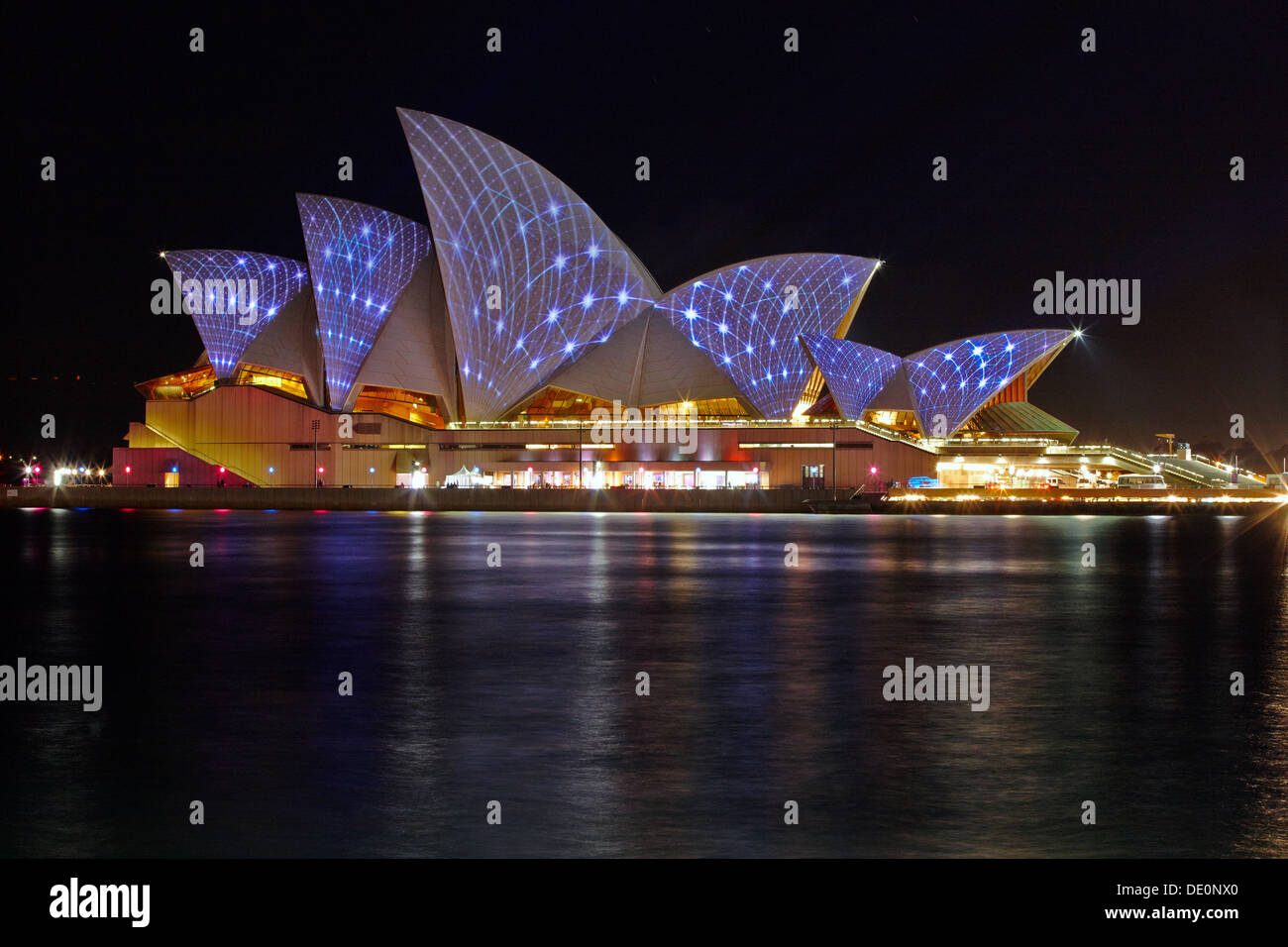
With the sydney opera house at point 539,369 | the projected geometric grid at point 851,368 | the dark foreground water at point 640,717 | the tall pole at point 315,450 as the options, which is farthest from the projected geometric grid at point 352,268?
the dark foreground water at point 640,717

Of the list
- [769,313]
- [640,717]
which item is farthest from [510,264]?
[640,717]

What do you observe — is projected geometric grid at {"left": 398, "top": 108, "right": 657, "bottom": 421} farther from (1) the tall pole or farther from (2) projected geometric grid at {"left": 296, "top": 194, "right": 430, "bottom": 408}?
(1) the tall pole

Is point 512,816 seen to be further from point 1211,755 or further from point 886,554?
point 886,554

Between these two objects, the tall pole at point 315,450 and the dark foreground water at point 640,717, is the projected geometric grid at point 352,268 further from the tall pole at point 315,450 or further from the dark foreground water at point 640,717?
the dark foreground water at point 640,717

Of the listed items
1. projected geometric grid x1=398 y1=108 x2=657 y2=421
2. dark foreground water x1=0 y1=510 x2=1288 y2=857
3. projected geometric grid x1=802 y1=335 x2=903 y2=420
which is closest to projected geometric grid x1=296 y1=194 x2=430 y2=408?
projected geometric grid x1=398 y1=108 x2=657 y2=421
